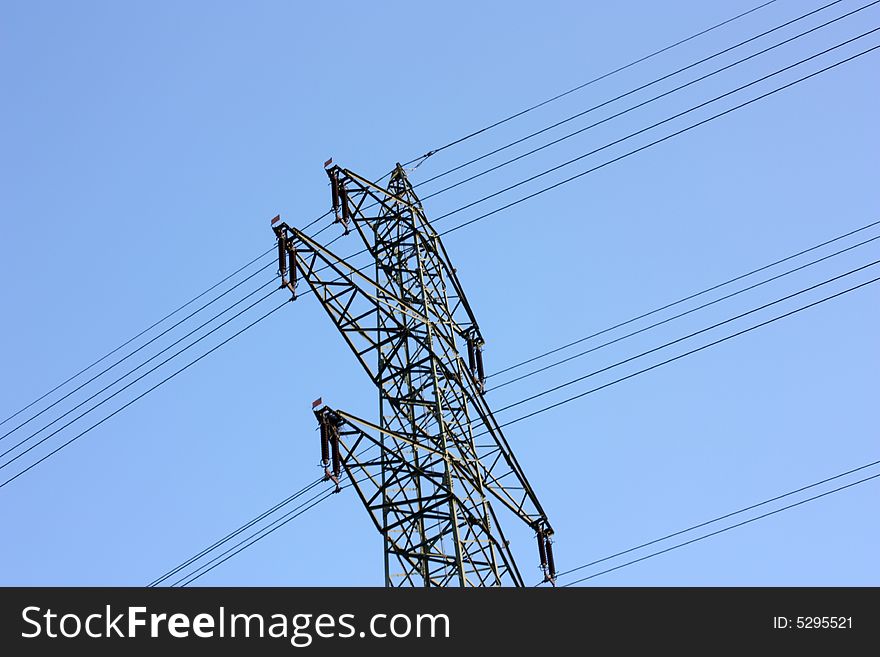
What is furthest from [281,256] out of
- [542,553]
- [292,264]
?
[542,553]

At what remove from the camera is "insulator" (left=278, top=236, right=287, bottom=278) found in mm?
27359

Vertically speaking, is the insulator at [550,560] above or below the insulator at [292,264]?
below

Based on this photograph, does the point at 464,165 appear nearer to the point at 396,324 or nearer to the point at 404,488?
the point at 396,324

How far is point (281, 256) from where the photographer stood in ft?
90.3

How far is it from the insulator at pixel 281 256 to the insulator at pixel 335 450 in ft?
11.1

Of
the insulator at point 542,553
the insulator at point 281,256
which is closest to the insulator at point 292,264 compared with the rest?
the insulator at point 281,256

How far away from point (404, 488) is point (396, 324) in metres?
3.65

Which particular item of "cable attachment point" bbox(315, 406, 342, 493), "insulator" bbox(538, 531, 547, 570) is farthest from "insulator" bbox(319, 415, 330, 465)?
"insulator" bbox(538, 531, 547, 570)

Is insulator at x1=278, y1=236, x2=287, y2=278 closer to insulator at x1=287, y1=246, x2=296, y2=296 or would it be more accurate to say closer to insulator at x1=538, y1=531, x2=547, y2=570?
insulator at x1=287, y1=246, x2=296, y2=296

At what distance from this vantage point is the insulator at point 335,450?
1005 inches

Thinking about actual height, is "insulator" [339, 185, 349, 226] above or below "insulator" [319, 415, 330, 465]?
above

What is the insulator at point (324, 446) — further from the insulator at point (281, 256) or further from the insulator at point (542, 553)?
the insulator at point (542, 553)

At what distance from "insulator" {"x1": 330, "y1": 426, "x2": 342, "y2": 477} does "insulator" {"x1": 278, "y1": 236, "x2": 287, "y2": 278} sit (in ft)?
11.1
